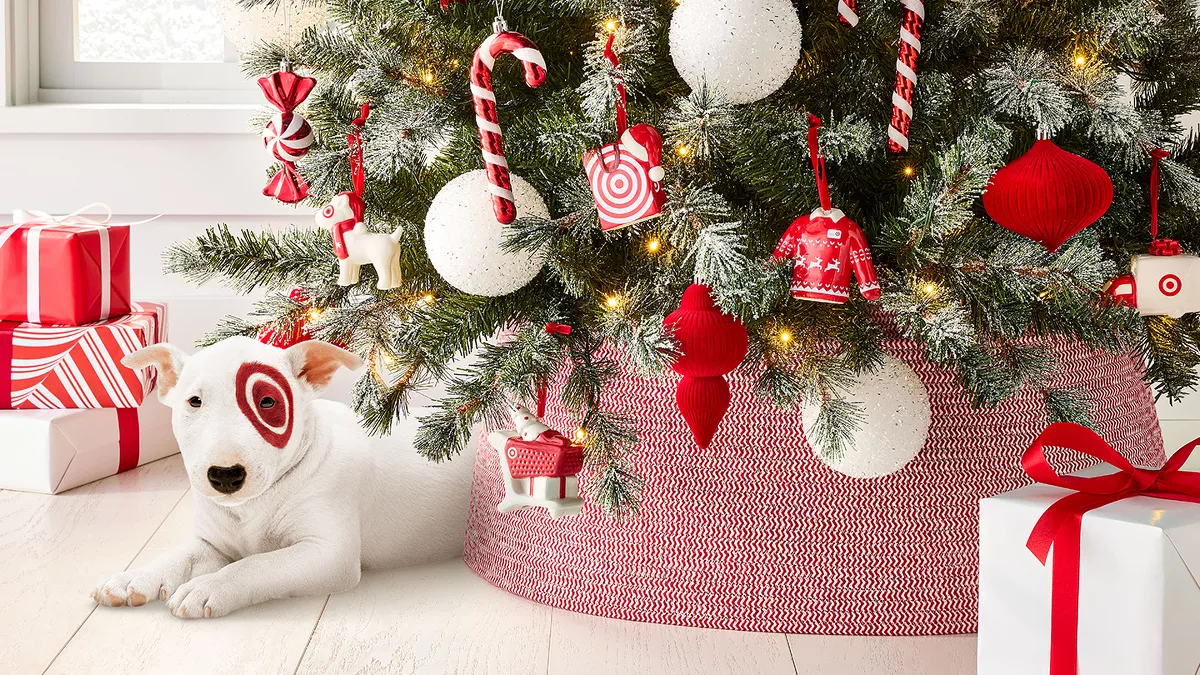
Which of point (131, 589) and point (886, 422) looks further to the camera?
point (131, 589)

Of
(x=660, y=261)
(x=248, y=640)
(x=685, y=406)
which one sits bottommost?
(x=248, y=640)

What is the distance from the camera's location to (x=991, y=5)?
935 mm

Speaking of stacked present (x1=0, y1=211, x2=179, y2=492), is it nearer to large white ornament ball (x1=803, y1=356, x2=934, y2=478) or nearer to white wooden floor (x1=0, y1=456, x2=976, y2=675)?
white wooden floor (x1=0, y1=456, x2=976, y2=675)

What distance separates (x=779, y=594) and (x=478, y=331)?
360 mm

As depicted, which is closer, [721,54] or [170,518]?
[721,54]

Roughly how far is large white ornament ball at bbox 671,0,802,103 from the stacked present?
92 cm

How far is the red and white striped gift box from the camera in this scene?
1503 mm

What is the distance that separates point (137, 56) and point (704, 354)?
1.52 meters

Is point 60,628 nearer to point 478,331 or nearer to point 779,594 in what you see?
point 478,331

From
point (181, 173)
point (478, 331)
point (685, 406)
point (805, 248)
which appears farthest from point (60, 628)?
point (181, 173)

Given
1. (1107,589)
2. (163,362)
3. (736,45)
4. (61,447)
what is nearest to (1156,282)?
(1107,589)

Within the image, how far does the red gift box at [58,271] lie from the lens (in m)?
1.54

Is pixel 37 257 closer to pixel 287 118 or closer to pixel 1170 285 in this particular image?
pixel 287 118

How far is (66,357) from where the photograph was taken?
4.96ft
